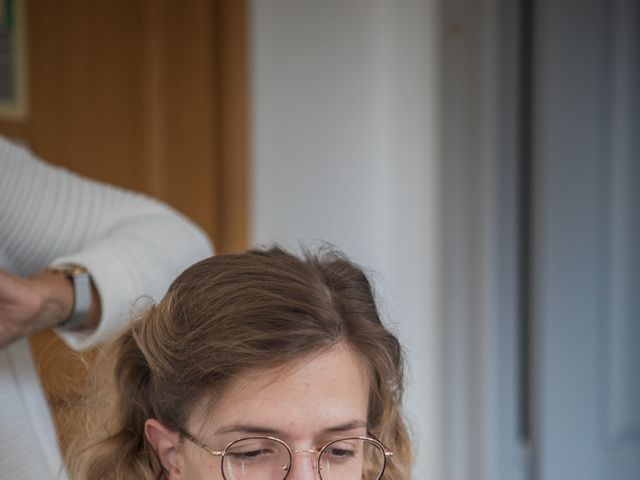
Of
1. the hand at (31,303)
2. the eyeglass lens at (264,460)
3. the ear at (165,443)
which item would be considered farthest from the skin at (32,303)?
the eyeglass lens at (264,460)

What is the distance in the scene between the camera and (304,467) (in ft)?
3.28

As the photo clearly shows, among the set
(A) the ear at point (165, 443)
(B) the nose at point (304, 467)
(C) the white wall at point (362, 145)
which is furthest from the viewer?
(C) the white wall at point (362, 145)

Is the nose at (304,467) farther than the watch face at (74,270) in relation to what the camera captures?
No

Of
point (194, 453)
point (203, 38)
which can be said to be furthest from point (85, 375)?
point (203, 38)

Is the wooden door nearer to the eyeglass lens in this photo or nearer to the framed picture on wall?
the framed picture on wall

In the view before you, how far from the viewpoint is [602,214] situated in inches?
94.8

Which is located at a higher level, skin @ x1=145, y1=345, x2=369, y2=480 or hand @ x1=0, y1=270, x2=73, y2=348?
hand @ x1=0, y1=270, x2=73, y2=348

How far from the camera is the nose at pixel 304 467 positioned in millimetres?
996

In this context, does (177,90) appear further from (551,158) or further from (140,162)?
(551,158)

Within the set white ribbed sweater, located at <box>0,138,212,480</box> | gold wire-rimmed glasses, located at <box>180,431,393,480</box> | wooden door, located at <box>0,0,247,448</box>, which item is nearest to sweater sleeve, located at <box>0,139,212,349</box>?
white ribbed sweater, located at <box>0,138,212,480</box>

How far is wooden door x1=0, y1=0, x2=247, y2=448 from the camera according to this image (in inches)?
85.4

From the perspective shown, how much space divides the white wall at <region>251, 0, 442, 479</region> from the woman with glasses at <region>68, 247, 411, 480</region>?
1260 millimetres

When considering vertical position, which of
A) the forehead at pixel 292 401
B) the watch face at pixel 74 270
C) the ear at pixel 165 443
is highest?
the watch face at pixel 74 270

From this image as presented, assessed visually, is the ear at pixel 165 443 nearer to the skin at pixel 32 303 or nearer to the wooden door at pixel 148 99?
the skin at pixel 32 303
